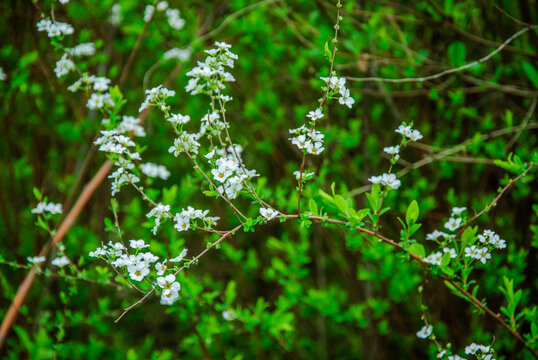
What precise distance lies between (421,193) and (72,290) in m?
2.05

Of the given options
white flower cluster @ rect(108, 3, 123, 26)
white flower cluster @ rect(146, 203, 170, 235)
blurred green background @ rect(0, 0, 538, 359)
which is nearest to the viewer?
white flower cluster @ rect(146, 203, 170, 235)

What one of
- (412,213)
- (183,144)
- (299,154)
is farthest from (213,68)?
(299,154)

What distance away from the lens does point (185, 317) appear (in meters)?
1.96

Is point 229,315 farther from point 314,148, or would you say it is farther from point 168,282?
point 314,148

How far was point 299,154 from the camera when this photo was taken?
2.99m

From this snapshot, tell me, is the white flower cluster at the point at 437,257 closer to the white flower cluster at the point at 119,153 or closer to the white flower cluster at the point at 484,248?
the white flower cluster at the point at 484,248

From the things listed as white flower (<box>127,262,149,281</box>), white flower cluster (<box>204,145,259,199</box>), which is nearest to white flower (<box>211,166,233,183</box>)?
white flower cluster (<box>204,145,259,199</box>)

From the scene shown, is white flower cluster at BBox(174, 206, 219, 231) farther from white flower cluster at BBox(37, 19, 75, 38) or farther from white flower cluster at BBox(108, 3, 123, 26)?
white flower cluster at BBox(108, 3, 123, 26)

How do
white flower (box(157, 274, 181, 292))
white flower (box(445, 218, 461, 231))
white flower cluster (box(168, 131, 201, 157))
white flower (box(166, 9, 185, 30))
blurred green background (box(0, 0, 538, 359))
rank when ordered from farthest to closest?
white flower (box(166, 9, 185, 30)) → blurred green background (box(0, 0, 538, 359)) → white flower (box(445, 218, 461, 231)) → white flower cluster (box(168, 131, 201, 157)) → white flower (box(157, 274, 181, 292))

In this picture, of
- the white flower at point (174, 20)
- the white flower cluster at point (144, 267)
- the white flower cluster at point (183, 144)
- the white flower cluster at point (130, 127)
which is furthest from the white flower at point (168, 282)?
the white flower at point (174, 20)

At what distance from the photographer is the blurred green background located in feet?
7.63

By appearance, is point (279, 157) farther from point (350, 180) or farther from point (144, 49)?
point (144, 49)

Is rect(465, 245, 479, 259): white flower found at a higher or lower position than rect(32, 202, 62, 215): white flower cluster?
higher

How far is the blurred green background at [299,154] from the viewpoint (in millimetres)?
2326
